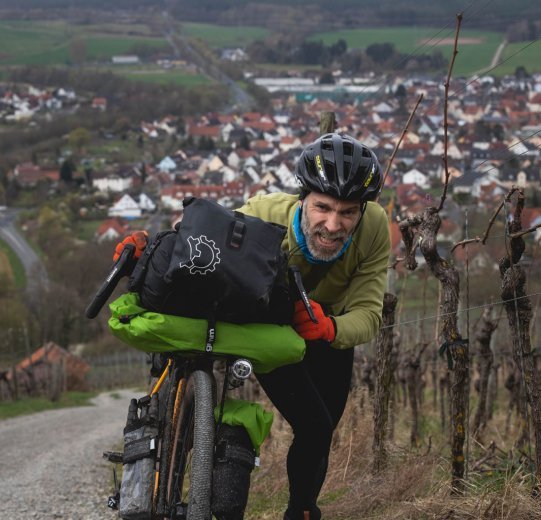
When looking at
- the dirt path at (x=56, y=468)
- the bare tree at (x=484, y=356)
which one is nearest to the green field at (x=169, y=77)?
the dirt path at (x=56, y=468)

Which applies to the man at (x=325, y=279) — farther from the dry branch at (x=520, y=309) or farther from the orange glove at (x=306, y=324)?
the dry branch at (x=520, y=309)

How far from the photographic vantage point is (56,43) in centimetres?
15400

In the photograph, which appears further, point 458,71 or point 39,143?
point 39,143

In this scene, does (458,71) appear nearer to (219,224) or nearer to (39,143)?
(39,143)

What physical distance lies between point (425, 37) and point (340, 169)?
A: 62.3m

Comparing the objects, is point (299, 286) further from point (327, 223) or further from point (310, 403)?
point (310, 403)

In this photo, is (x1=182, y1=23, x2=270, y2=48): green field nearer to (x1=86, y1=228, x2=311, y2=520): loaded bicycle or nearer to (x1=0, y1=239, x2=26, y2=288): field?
(x1=0, y1=239, x2=26, y2=288): field

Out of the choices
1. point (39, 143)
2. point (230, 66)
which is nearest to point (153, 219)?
point (39, 143)

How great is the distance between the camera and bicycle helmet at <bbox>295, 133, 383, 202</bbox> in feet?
12.4

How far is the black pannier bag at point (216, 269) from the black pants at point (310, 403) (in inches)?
12.5

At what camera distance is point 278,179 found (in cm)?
8144

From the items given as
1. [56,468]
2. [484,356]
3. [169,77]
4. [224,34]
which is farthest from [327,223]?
[224,34]

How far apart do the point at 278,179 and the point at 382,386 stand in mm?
76157

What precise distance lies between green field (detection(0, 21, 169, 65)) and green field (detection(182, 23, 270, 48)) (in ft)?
25.7
